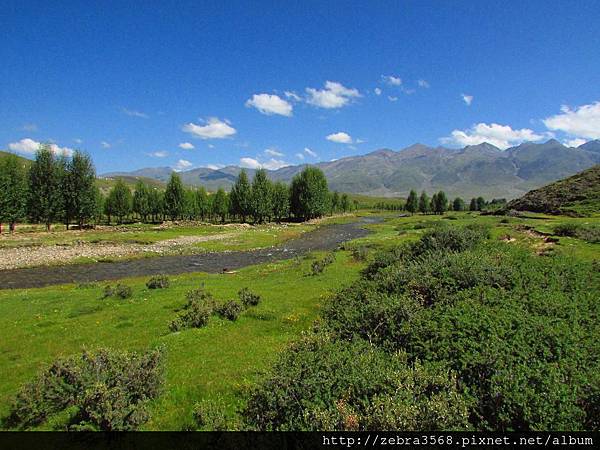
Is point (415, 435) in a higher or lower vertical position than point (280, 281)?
higher

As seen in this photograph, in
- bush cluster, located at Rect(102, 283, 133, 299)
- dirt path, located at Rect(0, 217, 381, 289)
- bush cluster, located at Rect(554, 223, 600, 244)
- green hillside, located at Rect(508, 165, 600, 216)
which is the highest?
green hillside, located at Rect(508, 165, 600, 216)

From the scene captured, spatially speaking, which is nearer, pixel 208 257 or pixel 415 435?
pixel 415 435

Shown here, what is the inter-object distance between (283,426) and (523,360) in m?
6.28

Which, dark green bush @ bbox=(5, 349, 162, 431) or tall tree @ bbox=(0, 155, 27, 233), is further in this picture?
tall tree @ bbox=(0, 155, 27, 233)

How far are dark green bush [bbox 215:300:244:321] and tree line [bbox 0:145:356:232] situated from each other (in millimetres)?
91422

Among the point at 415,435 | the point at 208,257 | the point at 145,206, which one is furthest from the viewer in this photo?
the point at 145,206

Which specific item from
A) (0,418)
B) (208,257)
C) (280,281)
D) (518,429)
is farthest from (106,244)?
(518,429)

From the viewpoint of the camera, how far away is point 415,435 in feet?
23.0

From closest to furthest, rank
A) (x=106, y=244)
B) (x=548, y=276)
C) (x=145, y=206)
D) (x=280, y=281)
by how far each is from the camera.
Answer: (x=548, y=276)
(x=280, y=281)
(x=106, y=244)
(x=145, y=206)

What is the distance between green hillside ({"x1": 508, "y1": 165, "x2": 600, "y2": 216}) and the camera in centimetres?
8294

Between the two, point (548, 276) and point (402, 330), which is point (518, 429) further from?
point (548, 276)

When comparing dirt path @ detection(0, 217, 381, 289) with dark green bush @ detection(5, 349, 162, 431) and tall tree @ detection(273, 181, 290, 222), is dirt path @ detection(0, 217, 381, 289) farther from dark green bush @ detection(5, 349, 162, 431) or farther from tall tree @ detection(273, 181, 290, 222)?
tall tree @ detection(273, 181, 290, 222)

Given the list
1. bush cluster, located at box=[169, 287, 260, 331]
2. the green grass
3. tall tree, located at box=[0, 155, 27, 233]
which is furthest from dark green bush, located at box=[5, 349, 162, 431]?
tall tree, located at box=[0, 155, 27, 233]

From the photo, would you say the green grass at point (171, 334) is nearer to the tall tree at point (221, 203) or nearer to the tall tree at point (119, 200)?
the tall tree at point (119, 200)
